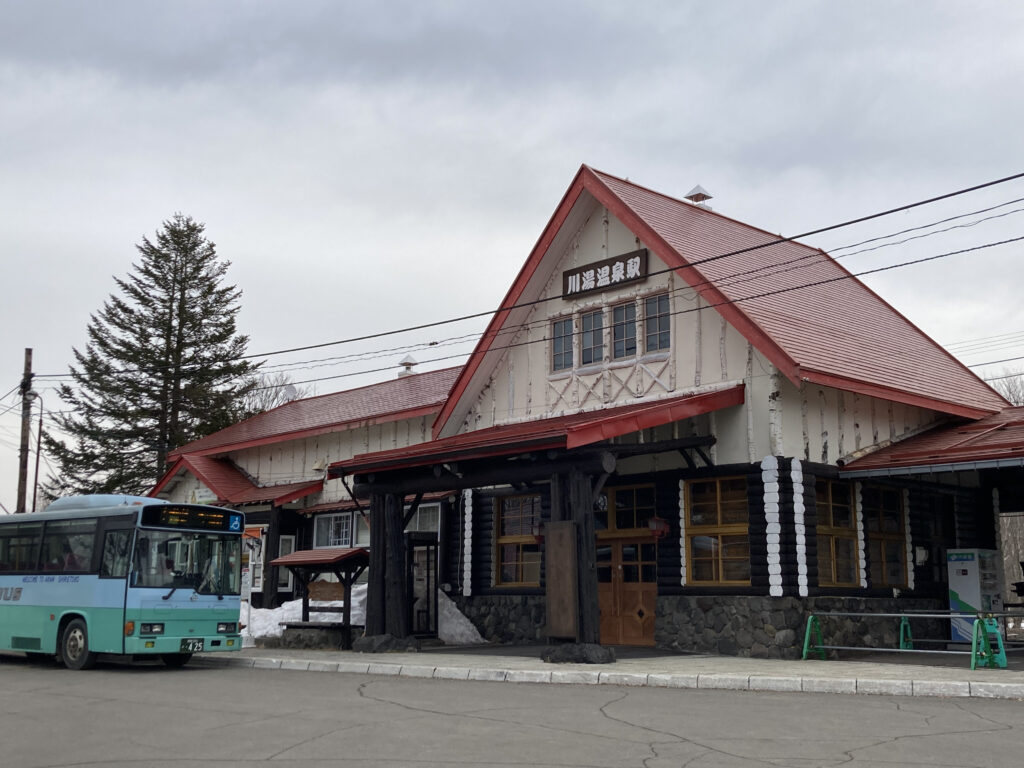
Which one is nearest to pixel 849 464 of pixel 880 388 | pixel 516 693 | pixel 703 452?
pixel 880 388

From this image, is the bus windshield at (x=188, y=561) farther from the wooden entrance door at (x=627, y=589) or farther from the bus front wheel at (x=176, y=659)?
the wooden entrance door at (x=627, y=589)

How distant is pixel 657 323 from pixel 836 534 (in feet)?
16.1

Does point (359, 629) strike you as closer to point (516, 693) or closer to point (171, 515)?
point (171, 515)

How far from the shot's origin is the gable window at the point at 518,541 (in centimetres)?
2200

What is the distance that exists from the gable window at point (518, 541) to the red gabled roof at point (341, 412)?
3.66 metres

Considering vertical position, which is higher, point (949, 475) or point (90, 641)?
point (949, 475)

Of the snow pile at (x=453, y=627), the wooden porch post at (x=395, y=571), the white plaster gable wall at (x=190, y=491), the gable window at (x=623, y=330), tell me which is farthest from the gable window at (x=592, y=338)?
the white plaster gable wall at (x=190, y=491)

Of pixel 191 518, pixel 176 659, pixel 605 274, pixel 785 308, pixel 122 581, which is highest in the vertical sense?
pixel 605 274

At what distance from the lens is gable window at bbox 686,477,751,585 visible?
17.9 meters

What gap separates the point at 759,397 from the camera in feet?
58.5

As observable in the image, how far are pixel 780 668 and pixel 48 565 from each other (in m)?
11.5

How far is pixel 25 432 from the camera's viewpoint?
1203 inches

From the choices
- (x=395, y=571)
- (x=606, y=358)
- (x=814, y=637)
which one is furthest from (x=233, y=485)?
(x=814, y=637)

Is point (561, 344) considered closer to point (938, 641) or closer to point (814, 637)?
point (814, 637)
